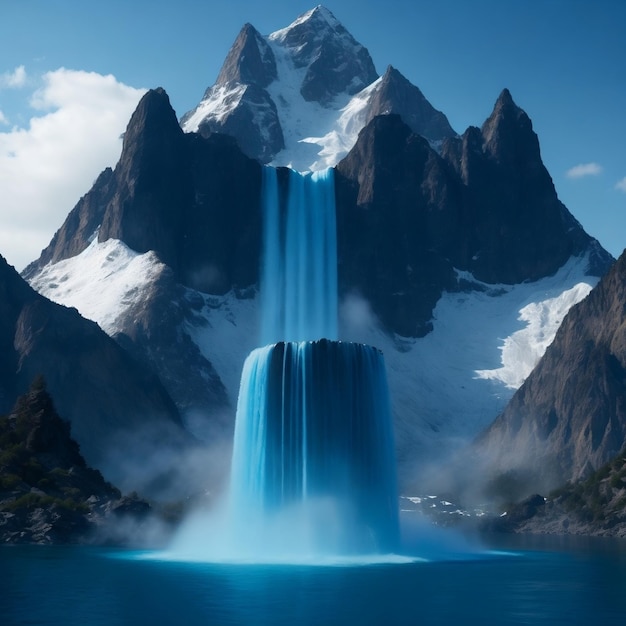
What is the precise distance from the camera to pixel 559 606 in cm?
5516

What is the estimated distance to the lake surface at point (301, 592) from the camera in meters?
50.2

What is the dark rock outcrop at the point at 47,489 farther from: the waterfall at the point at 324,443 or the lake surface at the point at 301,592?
the waterfall at the point at 324,443

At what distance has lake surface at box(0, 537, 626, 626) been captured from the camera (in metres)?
50.2

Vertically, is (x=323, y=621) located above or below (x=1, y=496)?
below

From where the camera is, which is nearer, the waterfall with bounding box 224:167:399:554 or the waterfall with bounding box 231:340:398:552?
the waterfall with bounding box 224:167:399:554

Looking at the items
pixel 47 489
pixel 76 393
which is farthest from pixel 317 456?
pixel 76 393

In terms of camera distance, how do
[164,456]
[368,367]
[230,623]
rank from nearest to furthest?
[230,623] → [368,367] → [164,456]

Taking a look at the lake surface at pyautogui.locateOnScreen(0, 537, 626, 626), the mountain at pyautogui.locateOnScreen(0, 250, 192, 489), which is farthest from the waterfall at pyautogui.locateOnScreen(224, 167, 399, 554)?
the mountain at pyautogui.locateOnScreen(0, 250, 192, 489)

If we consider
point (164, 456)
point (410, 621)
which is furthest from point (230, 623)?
point (164, 456)

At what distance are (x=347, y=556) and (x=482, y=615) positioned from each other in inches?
1110

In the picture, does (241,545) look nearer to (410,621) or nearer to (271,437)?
(271,437)

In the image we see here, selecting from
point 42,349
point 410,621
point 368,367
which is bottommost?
point 410,621

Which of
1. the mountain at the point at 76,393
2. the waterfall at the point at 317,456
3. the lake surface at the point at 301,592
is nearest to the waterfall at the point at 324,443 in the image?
the waterfall at the point at 317,456

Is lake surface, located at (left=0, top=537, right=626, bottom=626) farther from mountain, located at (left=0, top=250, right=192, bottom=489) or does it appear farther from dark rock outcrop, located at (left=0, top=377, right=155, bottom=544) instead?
mountain, located at (left=0, top=250, right=192, bottom=489)
